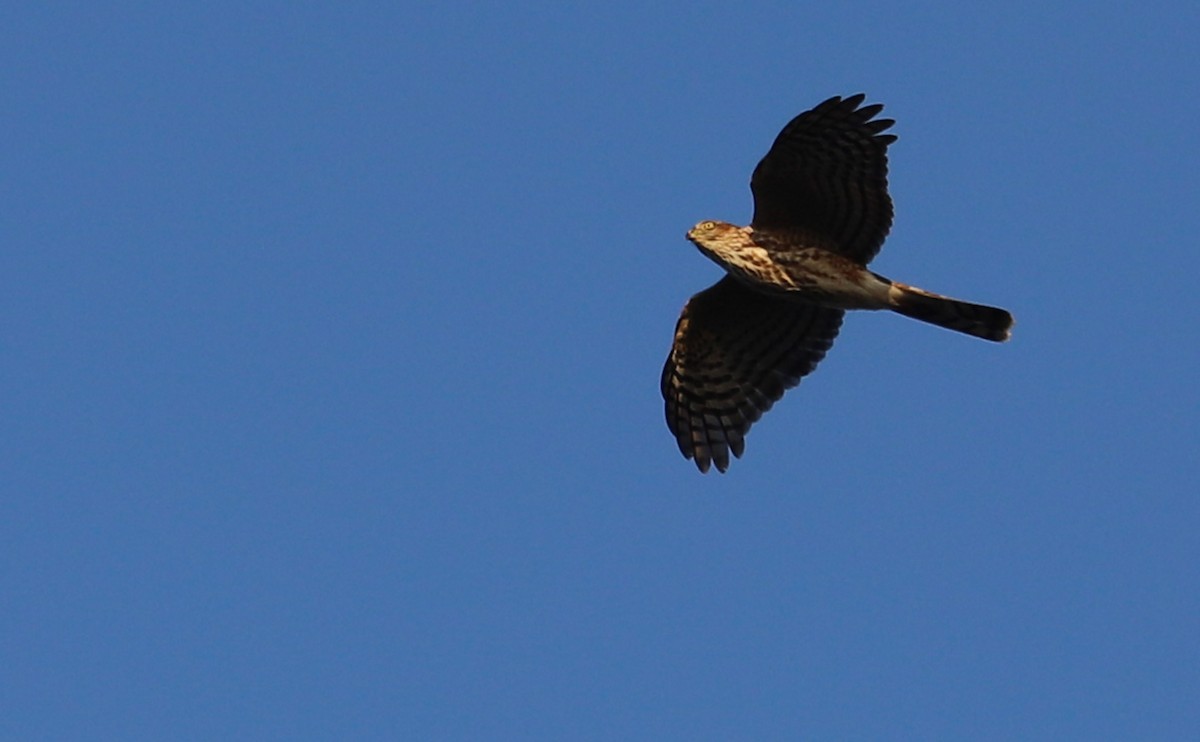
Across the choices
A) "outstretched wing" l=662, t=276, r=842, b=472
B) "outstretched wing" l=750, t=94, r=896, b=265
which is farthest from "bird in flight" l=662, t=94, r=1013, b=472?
"outstretched wing" l=662, t=276, r=842, b=472

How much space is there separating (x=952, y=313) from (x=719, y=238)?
1792mm

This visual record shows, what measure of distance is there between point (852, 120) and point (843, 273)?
112 cm

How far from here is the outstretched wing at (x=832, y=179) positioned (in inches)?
556

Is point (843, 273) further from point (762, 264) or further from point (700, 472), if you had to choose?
point (700, 472)

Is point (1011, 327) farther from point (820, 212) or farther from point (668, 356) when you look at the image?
point (668, 356)

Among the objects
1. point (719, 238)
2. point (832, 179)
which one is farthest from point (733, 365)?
point (832, 179)

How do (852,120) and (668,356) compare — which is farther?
(668,356)

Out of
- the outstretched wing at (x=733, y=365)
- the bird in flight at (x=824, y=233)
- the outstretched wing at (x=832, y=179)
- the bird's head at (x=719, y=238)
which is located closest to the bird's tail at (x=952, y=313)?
the bird in flight at (x=824, y=233)

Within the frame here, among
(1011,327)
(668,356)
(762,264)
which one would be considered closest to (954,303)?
(1011,327)

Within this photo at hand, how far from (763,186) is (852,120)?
0.81 metres

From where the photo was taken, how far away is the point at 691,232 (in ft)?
47.2

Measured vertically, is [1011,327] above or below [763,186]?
below

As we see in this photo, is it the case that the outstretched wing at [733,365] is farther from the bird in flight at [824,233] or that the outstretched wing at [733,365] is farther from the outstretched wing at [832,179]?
the outstretched wing at [832,179]

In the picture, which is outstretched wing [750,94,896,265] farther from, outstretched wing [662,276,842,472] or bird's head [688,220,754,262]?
outstretched wing [662,276,842,472]
